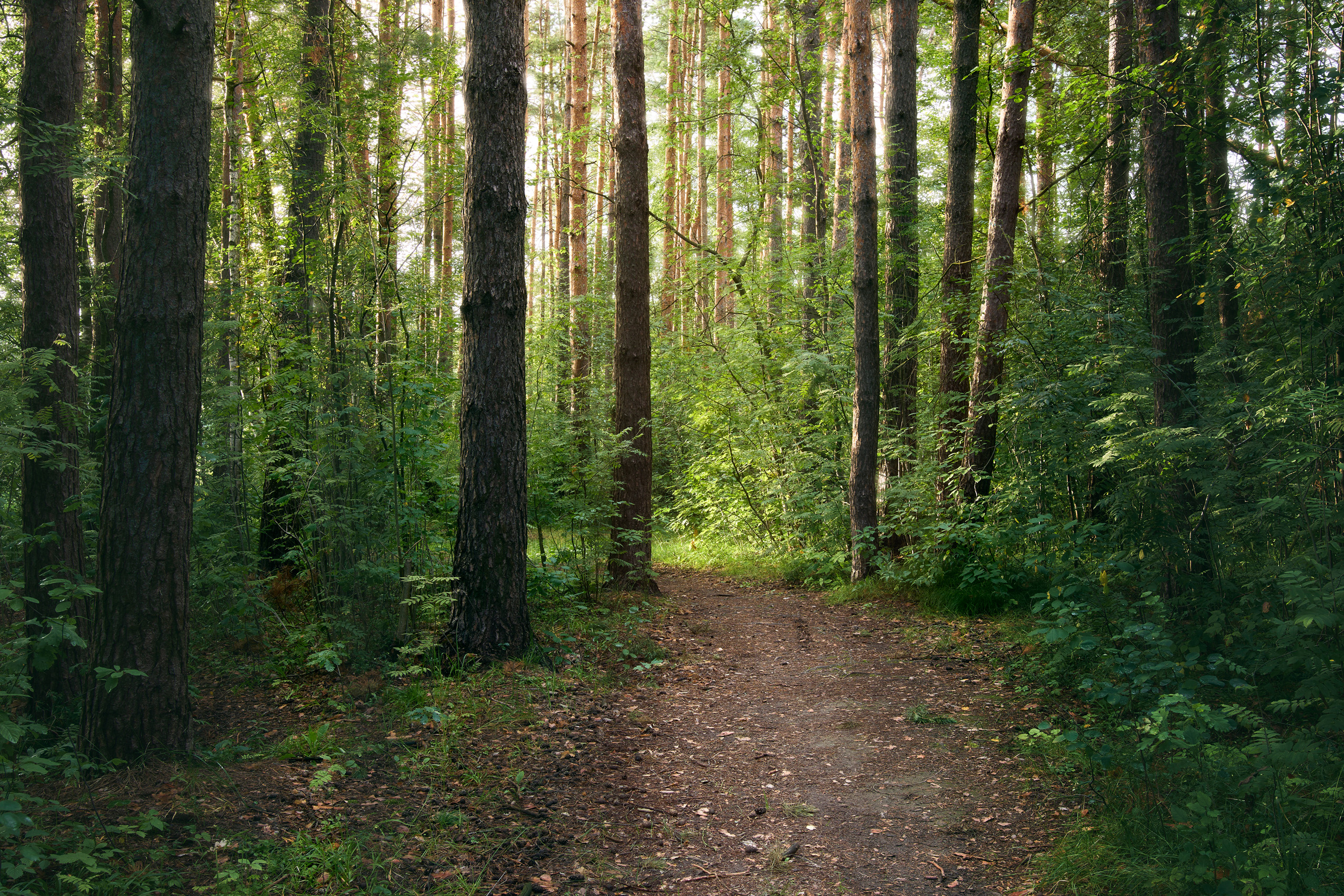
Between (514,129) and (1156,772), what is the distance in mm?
6117

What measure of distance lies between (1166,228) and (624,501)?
5.76m

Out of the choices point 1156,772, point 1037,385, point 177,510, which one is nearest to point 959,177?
point 1037,385

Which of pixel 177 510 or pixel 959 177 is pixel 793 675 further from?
pixel 959 177

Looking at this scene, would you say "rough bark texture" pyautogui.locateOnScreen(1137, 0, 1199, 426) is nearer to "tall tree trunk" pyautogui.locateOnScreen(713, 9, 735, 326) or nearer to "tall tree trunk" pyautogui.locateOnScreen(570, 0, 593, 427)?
"tall tree trunk" pyautogui.locateOnScreen(713, 9, 735, 326)

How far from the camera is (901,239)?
10570 millimetres

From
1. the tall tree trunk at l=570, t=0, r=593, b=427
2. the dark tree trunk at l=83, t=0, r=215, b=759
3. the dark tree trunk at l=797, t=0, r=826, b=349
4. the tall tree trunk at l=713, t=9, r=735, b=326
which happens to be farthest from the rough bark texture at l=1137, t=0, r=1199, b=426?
the tall tree trunk at l=570, t=0, r=593, b=427

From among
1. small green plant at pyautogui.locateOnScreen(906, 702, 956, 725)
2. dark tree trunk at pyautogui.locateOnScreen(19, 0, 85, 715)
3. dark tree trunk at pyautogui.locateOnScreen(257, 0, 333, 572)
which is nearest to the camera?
dark tree trunk at pyautogui.locateOnScreen(19, 0, 85, 715)

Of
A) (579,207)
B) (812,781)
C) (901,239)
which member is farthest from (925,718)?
(579,207)

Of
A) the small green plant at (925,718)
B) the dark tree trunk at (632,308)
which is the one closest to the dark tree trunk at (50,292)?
the dark tree trunk at (632,308)

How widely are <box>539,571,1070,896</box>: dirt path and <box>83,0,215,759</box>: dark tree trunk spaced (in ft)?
7.56

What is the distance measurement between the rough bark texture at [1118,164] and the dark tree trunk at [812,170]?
4.18 m

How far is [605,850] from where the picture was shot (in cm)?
366

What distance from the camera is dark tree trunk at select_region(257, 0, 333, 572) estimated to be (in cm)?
617

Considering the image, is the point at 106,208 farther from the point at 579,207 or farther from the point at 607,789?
the point at 579,207
